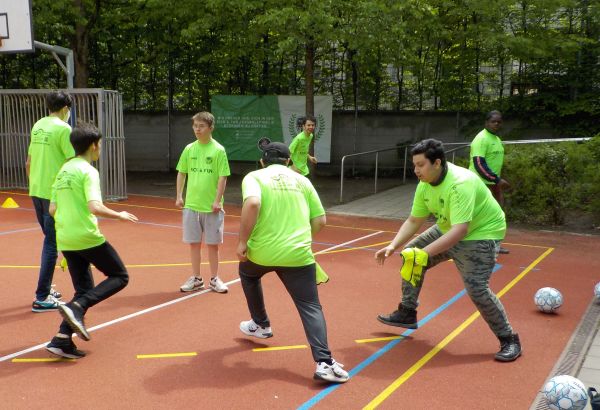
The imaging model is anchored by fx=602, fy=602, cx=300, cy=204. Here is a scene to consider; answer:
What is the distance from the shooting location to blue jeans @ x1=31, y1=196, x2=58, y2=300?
558 cm

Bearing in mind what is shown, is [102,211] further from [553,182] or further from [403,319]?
[553,182]

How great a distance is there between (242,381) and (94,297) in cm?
130

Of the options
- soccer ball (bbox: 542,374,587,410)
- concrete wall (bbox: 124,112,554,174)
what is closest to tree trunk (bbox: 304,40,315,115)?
concrete wall (bbox: 124,112,554,174)

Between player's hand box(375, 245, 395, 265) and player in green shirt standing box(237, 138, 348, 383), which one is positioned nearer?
player in green shirt standing box(237, 138, 348, 383)

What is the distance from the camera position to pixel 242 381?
426cm

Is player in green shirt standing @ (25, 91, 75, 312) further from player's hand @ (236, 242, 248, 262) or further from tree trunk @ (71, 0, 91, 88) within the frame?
tree trunk @ (71, 0, 91, 88)

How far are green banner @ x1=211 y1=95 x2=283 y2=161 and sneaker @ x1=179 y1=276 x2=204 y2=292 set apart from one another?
12648 millimetres

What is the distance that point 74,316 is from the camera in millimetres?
4402

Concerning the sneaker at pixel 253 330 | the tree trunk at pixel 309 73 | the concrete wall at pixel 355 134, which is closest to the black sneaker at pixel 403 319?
the sneaker at pixel 253 330

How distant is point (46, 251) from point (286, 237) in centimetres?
265

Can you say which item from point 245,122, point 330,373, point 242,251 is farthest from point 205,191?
point 245,122

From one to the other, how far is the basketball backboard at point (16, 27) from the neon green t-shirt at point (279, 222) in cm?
1058

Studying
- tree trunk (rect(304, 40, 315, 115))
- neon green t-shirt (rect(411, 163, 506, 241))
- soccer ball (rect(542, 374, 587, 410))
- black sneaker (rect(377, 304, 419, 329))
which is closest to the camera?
soccer ball (rect(542, 374, 587, 410))

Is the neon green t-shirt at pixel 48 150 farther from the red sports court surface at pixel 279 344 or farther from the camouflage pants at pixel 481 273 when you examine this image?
the camouflage pants at pixel 481 273
